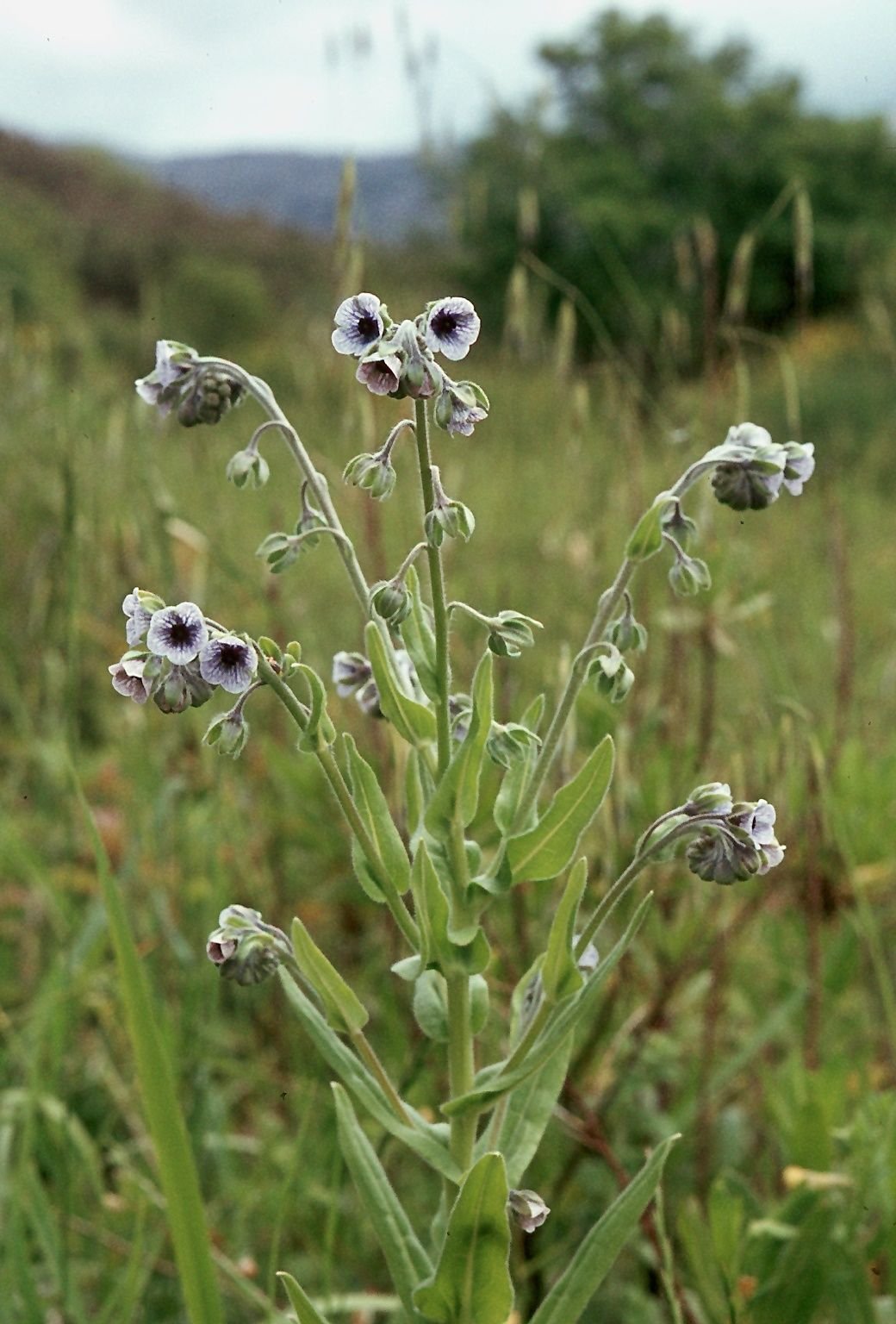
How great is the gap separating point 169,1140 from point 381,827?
0.49m

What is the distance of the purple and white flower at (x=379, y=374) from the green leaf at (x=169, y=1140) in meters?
0.72

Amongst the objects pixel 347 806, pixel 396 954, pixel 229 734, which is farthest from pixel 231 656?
pixel 396 954

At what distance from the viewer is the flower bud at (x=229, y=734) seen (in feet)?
4.85

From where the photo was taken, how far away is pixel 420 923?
153 cm

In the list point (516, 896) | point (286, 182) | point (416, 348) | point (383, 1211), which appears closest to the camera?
point (416, 348)

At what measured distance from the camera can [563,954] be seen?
1.52 m

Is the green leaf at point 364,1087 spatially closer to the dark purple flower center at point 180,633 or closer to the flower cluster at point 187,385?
the dark purple flower center at point 180,633

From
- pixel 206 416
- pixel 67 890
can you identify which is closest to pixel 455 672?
pixel 67 890

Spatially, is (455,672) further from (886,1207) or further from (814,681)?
(886,1207)

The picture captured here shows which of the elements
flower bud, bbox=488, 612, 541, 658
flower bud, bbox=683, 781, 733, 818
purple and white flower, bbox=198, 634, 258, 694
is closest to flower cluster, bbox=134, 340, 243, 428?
purple and white flower, bbox=198, 634, 258, 694

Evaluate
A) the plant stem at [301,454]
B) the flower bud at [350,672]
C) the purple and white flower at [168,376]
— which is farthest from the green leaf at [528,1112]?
Answer: the purple and white flower at [168,376]

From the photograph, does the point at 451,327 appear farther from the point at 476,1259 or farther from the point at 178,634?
the point at 476,1259

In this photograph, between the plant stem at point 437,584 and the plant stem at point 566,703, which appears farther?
the plant stem at point 566,703

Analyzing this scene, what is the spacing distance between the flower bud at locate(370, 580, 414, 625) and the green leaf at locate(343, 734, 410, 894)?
0.21 m
